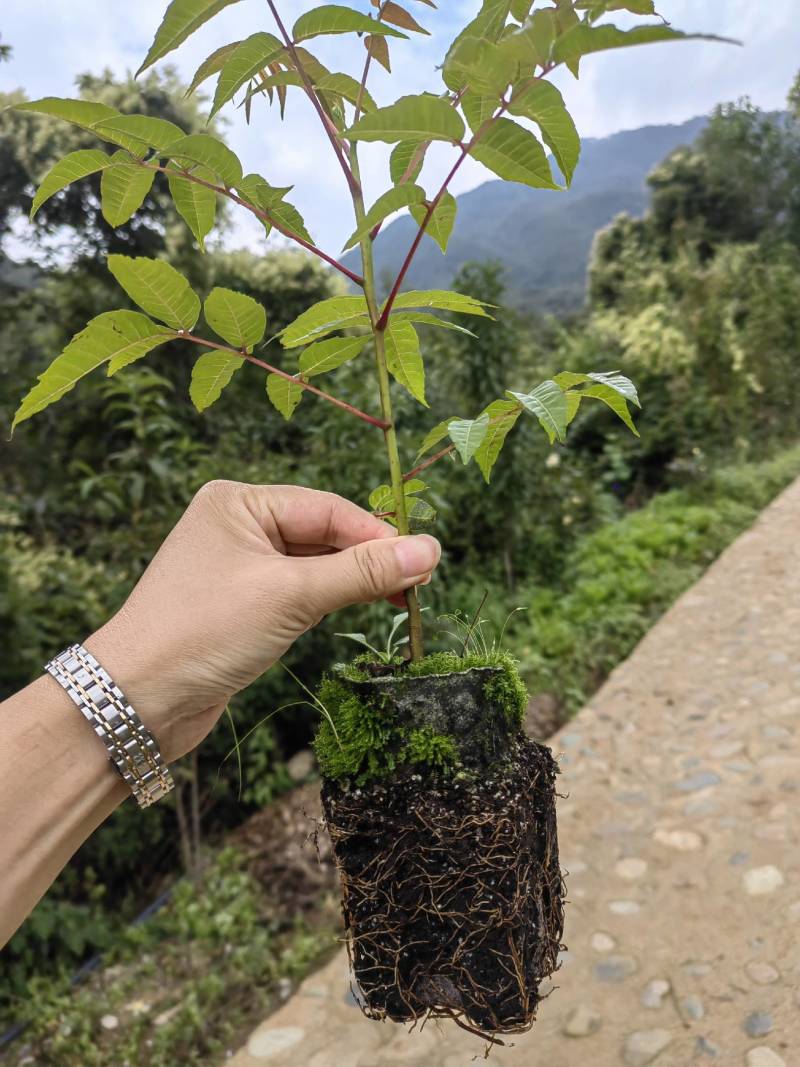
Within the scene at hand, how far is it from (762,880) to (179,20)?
2868mm

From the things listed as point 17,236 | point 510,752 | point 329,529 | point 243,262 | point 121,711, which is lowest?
point 510,752

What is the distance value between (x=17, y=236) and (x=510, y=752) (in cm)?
635

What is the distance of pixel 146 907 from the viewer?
133 inches

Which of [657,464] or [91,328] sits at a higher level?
[91,328]

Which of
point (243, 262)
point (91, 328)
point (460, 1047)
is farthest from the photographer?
point (243, 262)

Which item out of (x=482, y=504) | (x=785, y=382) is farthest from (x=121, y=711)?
(x=785, y=382)

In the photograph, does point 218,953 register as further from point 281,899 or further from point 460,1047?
point 460,1047

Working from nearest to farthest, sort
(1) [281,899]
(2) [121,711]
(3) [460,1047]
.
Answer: (2) [121,711] → (3) [460,1047] → (1) [281,899]

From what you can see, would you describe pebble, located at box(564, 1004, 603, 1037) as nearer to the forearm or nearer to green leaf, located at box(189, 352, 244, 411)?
the forearm

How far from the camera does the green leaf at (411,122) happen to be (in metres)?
0.70

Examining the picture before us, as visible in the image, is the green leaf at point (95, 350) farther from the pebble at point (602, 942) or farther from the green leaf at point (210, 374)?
the pebble at point (602, 942)

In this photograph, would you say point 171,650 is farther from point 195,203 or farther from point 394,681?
point 195,203

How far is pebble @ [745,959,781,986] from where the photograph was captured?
221 centimetres

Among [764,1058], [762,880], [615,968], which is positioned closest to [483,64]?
[764,1058]
